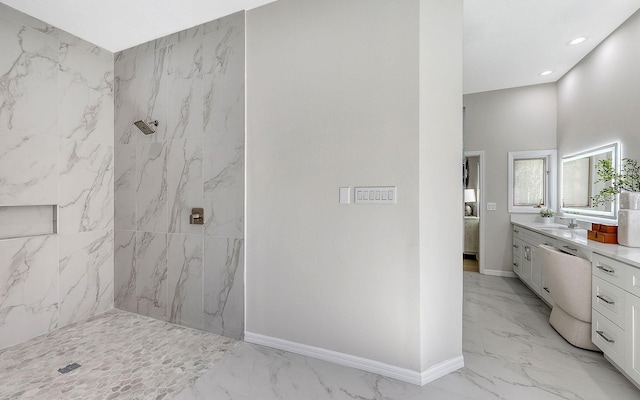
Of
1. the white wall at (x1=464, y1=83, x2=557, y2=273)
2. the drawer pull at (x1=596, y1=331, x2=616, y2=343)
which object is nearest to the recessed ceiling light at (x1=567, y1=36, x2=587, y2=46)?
the white wall at (x1=464, y1=83, x2=557, y2=273)

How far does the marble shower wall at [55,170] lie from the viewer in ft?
7.71

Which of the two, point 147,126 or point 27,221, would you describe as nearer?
point 27,221

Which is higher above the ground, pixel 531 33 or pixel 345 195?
pixel 531 33

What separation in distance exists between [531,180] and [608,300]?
2600 millimetres

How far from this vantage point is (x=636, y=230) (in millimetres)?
2188

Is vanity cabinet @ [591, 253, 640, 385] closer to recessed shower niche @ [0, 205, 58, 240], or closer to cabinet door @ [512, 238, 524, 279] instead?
cabinet door @ [512, 238, 524, 279]

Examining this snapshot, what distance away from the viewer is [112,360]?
2.13m

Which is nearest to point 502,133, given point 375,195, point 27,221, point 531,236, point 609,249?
point 531,236

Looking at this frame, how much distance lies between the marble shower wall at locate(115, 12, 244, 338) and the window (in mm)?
3942

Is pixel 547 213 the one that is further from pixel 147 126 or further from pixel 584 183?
pixel 147 126

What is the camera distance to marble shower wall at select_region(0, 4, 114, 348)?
2.35 m

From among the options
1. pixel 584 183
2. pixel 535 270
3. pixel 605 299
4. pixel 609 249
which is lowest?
pixel 535 270

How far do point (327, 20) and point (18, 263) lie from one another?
314 centimetres

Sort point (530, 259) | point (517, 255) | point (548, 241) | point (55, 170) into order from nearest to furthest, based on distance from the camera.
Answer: point (55, 170) < point (548, 241) < point (530, 259) < point (517, 255)
